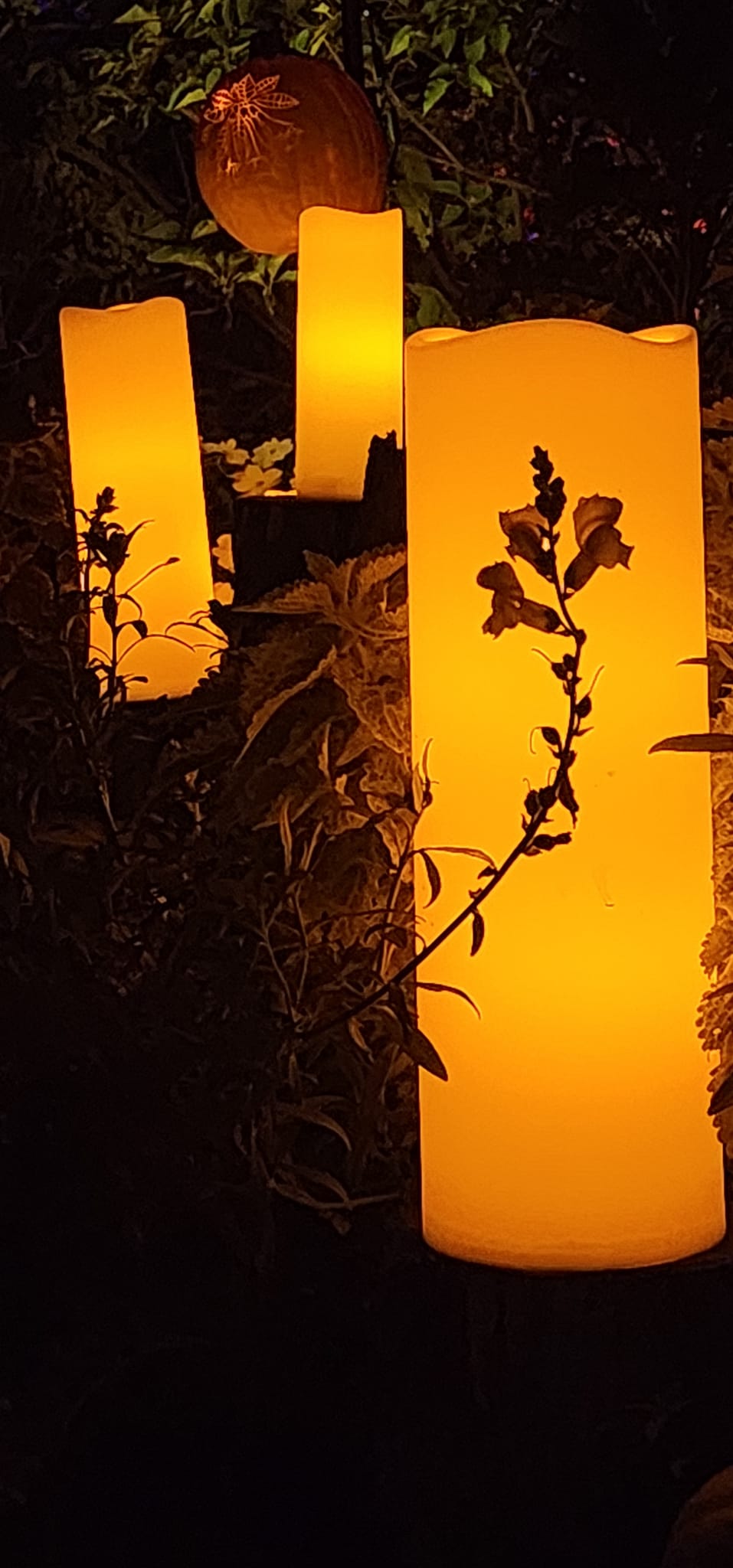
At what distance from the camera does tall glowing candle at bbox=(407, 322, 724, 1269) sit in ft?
3.26

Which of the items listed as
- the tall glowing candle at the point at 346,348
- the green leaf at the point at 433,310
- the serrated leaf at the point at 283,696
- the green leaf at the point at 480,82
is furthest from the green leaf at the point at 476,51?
the serrated leaf at the point at 283,696

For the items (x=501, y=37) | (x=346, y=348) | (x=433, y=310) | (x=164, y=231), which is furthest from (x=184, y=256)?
(x=346, y=348)

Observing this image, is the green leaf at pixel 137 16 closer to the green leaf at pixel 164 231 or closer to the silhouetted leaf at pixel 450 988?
the green leaf at pixel 164 231

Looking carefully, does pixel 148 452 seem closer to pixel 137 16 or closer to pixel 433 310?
pixel 433 310

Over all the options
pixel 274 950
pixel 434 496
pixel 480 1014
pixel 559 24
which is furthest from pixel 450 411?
pixel 559 24

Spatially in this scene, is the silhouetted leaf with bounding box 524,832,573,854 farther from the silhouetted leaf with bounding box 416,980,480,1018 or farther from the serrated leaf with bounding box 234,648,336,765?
the serrated leaf with bounding box 234,648,336,765

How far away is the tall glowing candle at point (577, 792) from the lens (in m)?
1.00

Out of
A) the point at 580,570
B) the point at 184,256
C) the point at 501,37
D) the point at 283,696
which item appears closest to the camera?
the point at 580,570

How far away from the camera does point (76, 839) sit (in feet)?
4.29

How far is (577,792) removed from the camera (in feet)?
3.30

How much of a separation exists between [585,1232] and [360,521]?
588mm

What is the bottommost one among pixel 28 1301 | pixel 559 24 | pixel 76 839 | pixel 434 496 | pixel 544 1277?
pixel 28 1301

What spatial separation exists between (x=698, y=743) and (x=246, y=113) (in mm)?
837

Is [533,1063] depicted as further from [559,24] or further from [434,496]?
[559,24]
